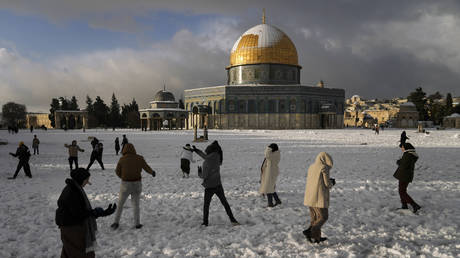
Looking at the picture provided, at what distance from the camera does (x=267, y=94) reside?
192 feet

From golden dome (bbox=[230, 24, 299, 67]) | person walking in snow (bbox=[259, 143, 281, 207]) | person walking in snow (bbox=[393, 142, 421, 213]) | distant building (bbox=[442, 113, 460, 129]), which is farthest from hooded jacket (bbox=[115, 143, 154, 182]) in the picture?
distant building (bbox=[442, 113, 460, 129])

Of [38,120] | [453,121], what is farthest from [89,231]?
[38,120]

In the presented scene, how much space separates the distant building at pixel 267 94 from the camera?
5831 cm

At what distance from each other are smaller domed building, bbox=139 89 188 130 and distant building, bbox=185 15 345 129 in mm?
5150

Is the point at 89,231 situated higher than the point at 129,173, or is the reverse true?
the point at 129,173

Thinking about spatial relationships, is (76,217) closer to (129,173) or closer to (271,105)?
(129,173)

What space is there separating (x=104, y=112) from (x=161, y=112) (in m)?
37.0

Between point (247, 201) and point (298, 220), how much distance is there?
1.70m

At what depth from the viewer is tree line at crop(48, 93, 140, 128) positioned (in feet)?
277

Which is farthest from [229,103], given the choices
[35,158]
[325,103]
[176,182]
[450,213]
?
[450,213]

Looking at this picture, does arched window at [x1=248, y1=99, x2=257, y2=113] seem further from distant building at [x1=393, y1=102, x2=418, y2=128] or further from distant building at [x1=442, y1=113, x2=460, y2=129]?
distant building at [x1=442, y1=113, x2=460, y2=129]

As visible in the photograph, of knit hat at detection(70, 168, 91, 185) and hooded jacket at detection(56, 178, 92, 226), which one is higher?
knit hat at detection(70, 168, 91, 185)

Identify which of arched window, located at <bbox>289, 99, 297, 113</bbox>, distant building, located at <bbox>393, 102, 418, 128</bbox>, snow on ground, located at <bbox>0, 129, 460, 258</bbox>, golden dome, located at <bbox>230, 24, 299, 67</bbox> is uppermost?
golden dome, located at <bbox>230, 24, 299, 67</bbox>

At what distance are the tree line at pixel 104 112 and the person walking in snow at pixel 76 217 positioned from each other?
82546 mm
